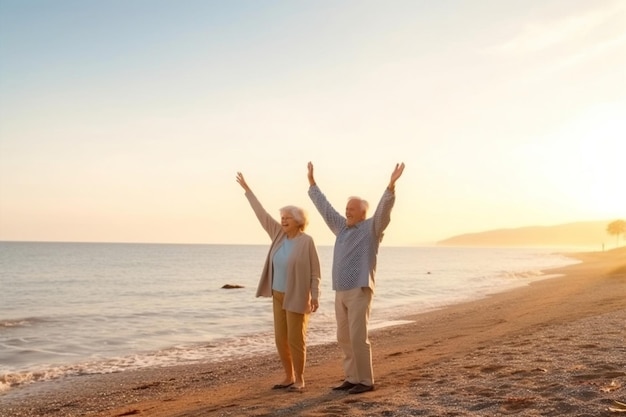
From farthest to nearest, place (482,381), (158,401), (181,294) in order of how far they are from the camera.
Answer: (181,294)
(158,401)
(482,381)

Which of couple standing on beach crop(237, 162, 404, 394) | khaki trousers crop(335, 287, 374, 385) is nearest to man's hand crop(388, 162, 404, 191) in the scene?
couple standing on beach crop(237, 162, 404, 394)

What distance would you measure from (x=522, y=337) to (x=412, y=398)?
4682 mm

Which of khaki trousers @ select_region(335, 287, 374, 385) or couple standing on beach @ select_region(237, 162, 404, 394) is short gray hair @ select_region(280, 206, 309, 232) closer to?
couple standing on beach @ select_region(237, 162, 404, 394)

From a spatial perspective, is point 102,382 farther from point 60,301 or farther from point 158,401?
point 60,301

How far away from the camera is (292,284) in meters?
6.96

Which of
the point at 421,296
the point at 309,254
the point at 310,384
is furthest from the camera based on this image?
the point at 421,296

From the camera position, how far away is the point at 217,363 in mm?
11891

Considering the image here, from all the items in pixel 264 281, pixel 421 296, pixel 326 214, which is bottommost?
pixel 421 296

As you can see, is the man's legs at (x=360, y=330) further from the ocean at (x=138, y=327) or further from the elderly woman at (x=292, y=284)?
the ocean at (x=138, y=327)

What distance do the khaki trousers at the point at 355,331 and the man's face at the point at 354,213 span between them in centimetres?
77

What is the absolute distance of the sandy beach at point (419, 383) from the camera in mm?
5656

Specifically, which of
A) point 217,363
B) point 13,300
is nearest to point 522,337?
point 217,363

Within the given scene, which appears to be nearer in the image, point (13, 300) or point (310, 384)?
point (310, 384)

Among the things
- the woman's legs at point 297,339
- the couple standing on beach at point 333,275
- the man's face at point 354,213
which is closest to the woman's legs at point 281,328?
the couple standing on beach at point 333,275
